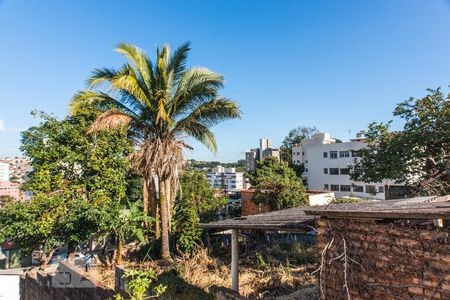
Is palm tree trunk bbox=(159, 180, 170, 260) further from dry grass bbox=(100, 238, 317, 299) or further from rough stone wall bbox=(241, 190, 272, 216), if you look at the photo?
rough stone wall bbox=(241, 190, 272, 216)

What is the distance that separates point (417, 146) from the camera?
56.1 feet

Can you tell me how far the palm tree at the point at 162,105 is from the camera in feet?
32.8

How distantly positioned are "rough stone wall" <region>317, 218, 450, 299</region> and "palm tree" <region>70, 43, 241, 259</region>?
6.98 metres

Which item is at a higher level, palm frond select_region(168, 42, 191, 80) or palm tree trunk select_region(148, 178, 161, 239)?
palm frond select_region(168, 42, 191, 80)

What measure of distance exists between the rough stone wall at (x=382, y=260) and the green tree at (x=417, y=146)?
A: 48.9 feet

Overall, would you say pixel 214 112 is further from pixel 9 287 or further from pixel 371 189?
pixel 371 189

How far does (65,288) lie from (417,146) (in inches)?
755

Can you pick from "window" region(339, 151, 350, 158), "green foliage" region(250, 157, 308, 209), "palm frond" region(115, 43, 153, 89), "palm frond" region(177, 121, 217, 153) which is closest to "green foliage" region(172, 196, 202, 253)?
"palm frond" region(177, 121, 217, 153)

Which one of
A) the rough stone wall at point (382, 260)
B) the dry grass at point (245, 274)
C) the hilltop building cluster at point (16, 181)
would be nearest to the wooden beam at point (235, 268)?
the dry grass at point (245, 274)

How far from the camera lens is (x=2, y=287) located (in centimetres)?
1026

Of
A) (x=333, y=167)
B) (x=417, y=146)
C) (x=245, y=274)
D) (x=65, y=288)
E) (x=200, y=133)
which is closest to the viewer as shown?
(x=65, y=288)

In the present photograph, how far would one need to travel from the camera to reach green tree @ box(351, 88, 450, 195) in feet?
53.5

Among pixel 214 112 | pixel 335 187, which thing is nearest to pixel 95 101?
pixel 214 112

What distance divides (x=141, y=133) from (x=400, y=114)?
16.7m
